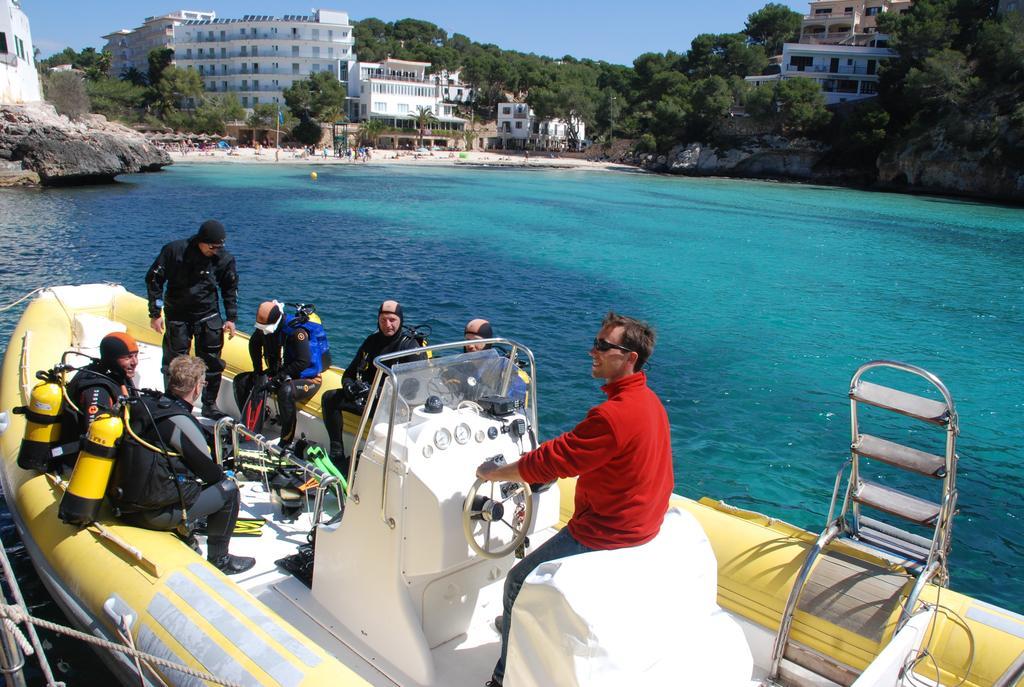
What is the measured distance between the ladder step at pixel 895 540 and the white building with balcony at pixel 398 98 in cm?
9582

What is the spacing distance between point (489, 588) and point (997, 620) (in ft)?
8.77

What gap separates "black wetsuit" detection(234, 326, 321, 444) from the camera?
6.28 metres

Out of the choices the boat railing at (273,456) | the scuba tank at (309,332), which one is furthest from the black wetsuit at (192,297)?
the boat railing at (273,456)

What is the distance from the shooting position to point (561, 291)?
63.7 feet

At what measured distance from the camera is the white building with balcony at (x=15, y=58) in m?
43.6

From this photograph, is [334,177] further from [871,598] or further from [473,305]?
[871,598]

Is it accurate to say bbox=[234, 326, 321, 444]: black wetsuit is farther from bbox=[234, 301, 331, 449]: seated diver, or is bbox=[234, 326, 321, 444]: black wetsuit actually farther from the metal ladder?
the metal ladder

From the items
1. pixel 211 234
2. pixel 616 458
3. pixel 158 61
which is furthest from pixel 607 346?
pixel 158 61

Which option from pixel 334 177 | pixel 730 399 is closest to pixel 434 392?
pixel 730 399

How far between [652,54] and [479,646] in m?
103

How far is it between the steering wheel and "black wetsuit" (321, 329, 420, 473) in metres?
2.18

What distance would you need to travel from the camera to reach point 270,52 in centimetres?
9906

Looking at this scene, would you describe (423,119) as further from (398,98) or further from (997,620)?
(997,620)

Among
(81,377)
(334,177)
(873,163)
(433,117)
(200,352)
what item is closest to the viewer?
(81,377)
